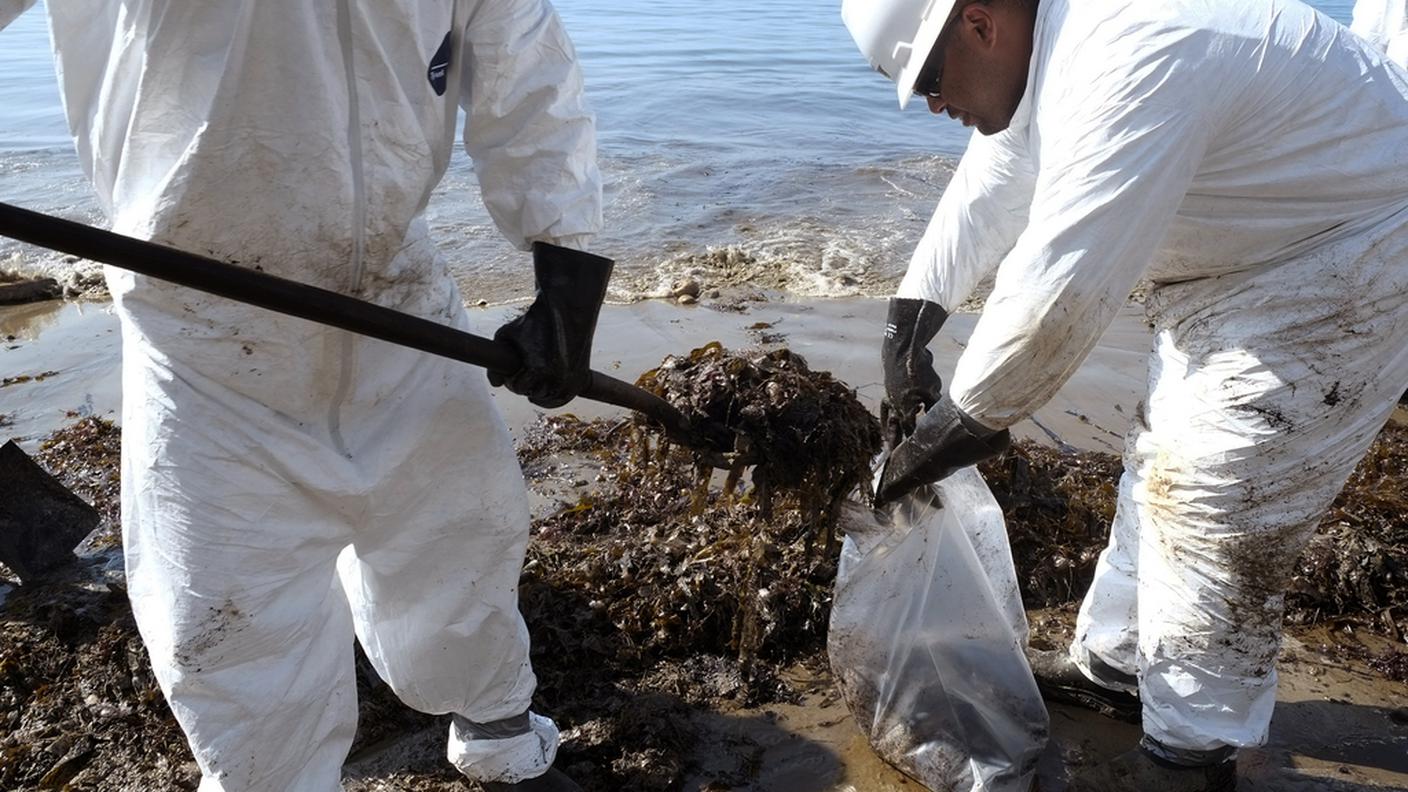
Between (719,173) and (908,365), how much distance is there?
7.03m

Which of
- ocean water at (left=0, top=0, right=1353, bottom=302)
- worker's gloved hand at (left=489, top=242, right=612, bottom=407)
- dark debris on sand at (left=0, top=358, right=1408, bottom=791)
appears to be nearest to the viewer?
worker's gloved hand at (left=489, top=242, right=612, bottom=407)

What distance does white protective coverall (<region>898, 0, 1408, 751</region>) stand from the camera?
6.21 ft

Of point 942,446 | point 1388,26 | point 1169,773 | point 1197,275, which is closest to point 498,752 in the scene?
point 942,446

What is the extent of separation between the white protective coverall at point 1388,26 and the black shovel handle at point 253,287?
17.0 ft

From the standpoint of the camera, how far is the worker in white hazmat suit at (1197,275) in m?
1.90

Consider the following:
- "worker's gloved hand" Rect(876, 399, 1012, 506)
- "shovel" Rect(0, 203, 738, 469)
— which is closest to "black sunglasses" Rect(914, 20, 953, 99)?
"worker's gloved hand" Rect(876, 399, 1012, 506)

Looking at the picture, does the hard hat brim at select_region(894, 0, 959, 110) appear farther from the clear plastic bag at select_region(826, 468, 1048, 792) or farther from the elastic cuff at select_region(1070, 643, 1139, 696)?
the elastic cuff at select_region(1070, 643, 1139, 696)

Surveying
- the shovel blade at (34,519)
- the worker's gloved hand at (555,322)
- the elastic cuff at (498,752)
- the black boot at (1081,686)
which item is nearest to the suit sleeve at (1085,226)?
the worker's gloved hand at (555,322)

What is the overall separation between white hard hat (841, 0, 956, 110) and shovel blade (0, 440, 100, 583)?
3132mm

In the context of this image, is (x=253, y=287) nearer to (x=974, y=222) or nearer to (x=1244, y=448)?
(x=974, y=222)

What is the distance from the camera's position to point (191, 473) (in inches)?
73.7

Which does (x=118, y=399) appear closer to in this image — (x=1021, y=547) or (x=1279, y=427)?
(x=1021, y=547)

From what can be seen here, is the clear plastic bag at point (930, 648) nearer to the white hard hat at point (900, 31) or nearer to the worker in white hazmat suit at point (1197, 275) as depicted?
the worker in white hazmat suit at point (1197, 275)

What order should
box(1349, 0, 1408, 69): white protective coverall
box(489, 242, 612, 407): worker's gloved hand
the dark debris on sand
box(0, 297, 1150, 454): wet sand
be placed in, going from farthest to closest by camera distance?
box(1349, 0, 1408, 69): white protective coverall
box(0, 297, 1150, 454): wet sand
the dark debris on sand
box(489, 242, 612, 407): worker's gloved hand
